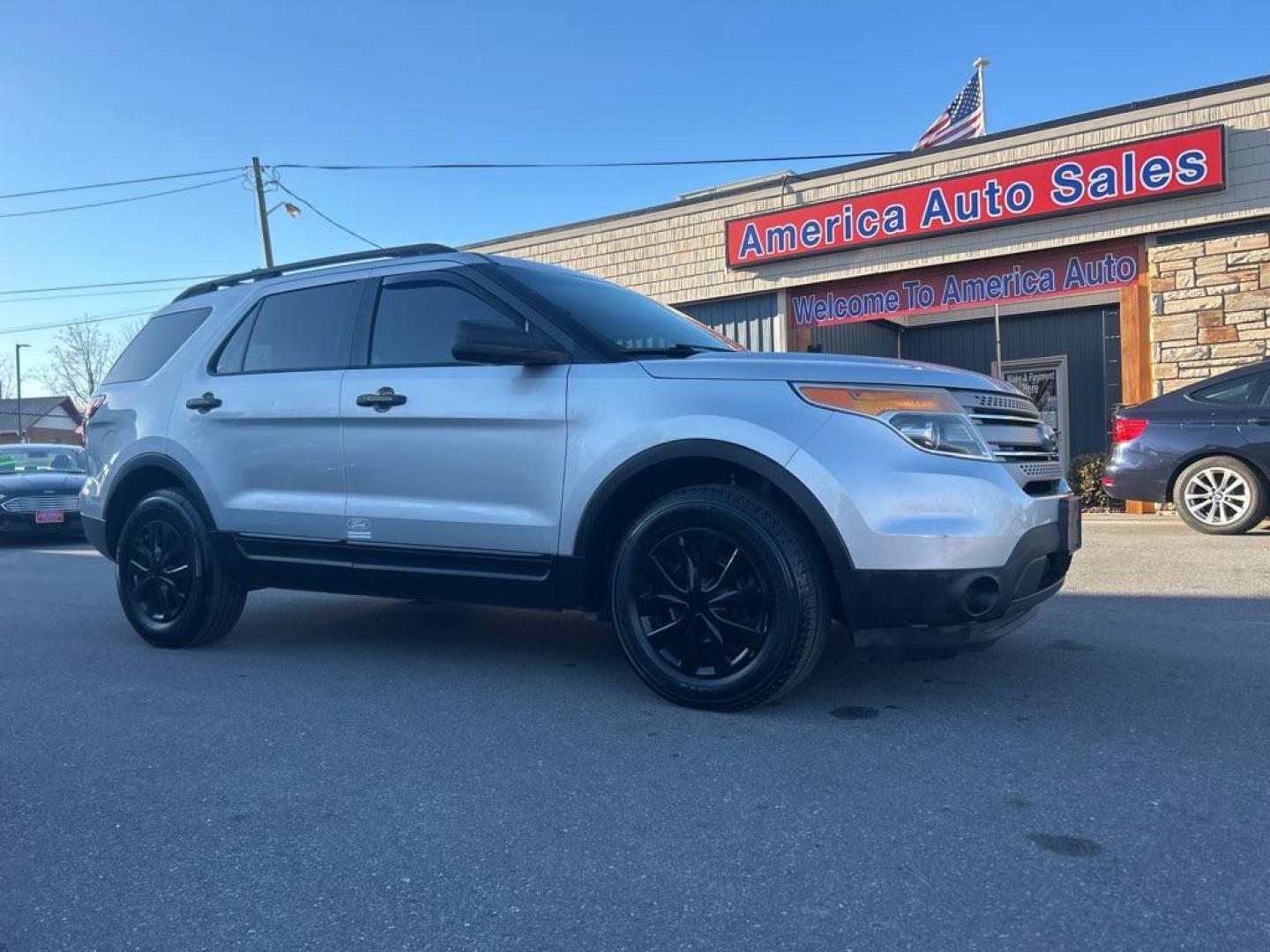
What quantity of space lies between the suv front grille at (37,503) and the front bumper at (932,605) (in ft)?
36.1

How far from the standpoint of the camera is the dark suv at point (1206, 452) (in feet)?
27.6

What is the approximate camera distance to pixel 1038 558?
11.6ft

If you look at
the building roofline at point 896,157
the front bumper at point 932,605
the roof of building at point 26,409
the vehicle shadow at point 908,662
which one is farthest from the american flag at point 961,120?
the roof of building at point 26,409

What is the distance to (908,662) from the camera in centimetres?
398

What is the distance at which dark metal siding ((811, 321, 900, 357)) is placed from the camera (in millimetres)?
14461

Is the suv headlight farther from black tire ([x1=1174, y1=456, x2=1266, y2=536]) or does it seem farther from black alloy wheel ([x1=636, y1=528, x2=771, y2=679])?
black tire ([x1=1174, y1=456, x2=1266, y2=536])

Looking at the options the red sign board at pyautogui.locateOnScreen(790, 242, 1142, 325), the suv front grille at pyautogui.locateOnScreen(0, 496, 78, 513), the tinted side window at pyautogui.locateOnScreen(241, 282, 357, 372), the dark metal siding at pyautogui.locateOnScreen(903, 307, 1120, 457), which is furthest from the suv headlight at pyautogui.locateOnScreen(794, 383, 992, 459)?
the suv front grille at pyautogui.locateOnScreen(0, 496, 78, 513)

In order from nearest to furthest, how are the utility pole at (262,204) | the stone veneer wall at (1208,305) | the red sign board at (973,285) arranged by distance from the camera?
the stone veneer wall at (1208,305), the red sign board at (973,285), the utility pole at (262,204)

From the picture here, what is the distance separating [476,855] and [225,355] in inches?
138

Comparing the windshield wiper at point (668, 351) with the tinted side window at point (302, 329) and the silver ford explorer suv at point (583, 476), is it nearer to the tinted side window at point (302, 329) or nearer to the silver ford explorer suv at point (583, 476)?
the silver ford explorer suv at point (583, 476)

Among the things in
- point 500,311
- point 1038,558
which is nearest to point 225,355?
point 500,311

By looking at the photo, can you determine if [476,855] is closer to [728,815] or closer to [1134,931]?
[728,815]

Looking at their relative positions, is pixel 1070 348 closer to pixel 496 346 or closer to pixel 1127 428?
pixel 1127 428

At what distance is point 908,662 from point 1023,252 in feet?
31.7
